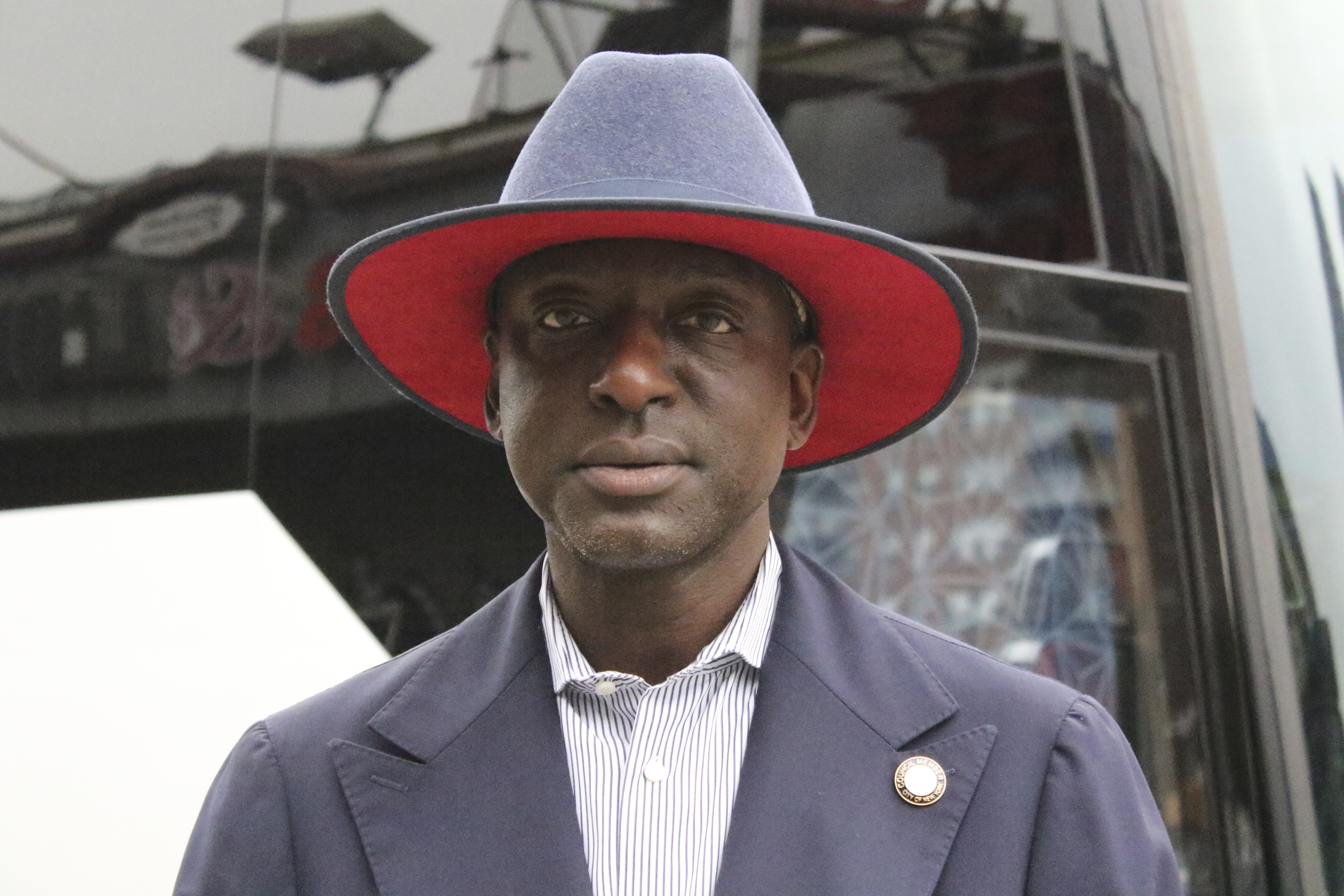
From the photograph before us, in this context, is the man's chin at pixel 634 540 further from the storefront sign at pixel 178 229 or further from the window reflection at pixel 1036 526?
the storefront sign at pixel 178 229

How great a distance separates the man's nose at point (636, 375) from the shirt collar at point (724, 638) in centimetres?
28

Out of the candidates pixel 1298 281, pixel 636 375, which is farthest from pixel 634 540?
pixel 1298 281

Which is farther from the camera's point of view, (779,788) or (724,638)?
(724,638)

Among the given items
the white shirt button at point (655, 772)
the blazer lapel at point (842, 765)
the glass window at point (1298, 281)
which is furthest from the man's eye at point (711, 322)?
the glass window at point (1298, 281)

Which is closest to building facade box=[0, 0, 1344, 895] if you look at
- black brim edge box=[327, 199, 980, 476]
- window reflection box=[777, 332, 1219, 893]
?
window reflection box=[777, 332, 1219, 893]

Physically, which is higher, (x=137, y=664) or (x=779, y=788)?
(x=779, y=788)

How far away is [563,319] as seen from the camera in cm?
177

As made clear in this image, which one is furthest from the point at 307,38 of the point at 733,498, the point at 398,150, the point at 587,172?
the point at 733,498

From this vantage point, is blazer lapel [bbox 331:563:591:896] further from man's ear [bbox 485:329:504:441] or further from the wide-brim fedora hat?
the wide-brim fedora hat

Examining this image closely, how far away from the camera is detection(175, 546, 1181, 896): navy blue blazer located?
1.59 meters

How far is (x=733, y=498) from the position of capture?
1.73 metres

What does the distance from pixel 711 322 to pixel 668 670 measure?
40 cm

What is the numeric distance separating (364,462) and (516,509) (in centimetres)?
30

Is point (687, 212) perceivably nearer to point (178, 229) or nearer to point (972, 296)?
point (972, 296)
